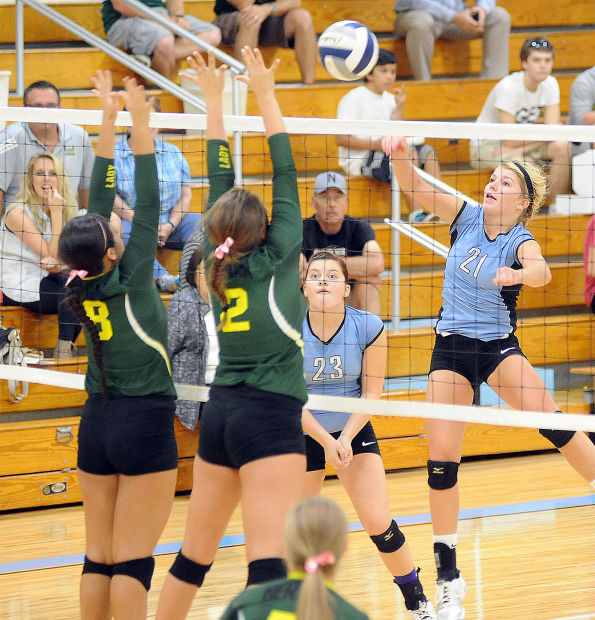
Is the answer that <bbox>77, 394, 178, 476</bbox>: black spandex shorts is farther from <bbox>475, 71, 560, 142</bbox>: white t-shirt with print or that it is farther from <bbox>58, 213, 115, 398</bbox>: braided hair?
<bbox>475, 71, 560, 142</bbox>: white t-shirt with print

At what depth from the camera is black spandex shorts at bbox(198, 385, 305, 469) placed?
321 centimetres

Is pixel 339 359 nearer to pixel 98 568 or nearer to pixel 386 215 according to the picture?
pixel 98 568

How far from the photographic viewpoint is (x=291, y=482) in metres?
3.21

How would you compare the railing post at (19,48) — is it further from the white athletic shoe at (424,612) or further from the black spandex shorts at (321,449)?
the white athletic shoe at (424,612)

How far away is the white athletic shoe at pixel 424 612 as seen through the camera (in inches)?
166

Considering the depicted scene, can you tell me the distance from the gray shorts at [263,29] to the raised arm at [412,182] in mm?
4445

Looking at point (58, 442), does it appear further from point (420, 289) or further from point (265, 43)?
point (265, 43)

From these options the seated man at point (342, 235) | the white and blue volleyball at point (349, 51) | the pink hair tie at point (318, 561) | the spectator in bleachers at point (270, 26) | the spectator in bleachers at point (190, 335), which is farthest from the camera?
the spectator in bleachers at point (270, 26)

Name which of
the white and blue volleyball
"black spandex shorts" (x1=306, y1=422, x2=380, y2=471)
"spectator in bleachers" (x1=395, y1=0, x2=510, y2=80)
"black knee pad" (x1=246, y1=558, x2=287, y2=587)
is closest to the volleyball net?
the white and blue volleyball

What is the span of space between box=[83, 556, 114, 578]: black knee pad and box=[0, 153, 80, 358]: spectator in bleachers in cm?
265

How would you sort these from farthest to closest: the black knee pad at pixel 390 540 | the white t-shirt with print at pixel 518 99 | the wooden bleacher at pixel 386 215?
the white t-shirt with print at pixel 518 99
the wooden bleacher at pixel 386 215
the black knee pad at pixel 390 540

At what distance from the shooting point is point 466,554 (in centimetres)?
529

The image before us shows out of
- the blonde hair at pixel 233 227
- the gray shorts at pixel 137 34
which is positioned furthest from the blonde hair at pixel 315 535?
the gray shorts at pixel 137 34

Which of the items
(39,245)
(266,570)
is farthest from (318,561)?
(39,245)
